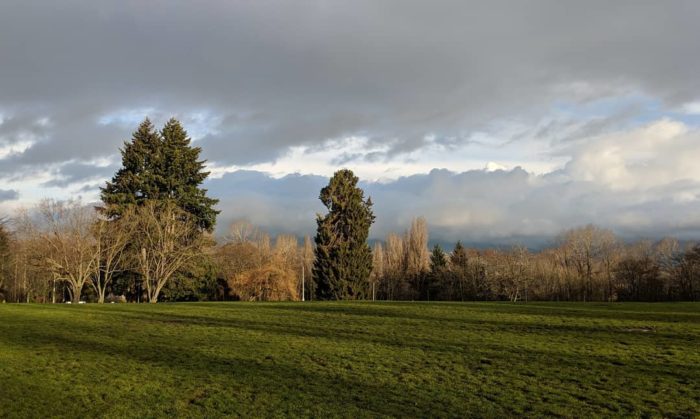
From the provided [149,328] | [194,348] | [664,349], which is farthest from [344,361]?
[149,328]

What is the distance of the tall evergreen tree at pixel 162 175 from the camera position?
1953 inches

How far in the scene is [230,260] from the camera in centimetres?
6234

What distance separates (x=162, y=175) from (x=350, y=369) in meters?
43.8

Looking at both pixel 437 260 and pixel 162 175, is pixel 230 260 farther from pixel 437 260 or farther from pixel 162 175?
pixel 437 260

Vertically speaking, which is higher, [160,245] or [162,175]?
[162,175]

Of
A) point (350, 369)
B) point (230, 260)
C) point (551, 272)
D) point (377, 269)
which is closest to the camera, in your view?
point (350, 369)

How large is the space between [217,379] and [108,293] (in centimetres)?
4647

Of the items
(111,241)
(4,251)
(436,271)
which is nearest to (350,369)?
(111,241)

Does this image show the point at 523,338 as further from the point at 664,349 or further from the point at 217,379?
the point at 217,379

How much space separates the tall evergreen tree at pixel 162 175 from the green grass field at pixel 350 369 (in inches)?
1181

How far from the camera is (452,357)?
1345cm

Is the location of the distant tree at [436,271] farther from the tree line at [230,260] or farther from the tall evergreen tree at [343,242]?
the tall evergreen tree at [343,242]

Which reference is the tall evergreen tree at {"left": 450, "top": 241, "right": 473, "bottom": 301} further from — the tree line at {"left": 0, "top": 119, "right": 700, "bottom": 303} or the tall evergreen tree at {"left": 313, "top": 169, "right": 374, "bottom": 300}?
the tall evergreen tree at {"left": 313, "top": 169, "right": 374, "bottom": 300}

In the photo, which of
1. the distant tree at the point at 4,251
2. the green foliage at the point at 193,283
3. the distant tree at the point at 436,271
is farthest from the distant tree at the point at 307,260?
the distant tree at the point at 4,251
